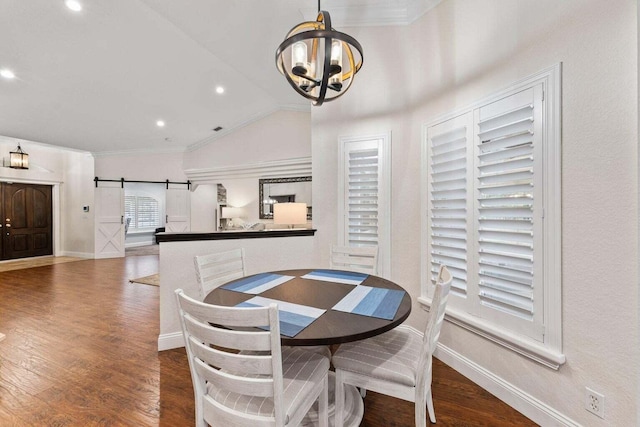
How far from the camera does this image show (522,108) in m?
1.67

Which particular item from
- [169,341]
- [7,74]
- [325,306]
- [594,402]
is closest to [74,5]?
[7,74]

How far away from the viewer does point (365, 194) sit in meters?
2.83

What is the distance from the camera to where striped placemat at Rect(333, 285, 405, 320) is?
4.42 feet

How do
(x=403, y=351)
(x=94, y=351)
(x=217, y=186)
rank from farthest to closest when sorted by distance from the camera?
(x=217, y=186), (x=94, y=351), (x=403, y=351)

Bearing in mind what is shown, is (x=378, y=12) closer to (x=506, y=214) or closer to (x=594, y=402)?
(x=506, y=214)

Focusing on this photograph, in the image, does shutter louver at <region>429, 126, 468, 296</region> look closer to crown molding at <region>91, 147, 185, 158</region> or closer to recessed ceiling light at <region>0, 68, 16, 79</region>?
recessed ceiling light at <region>0, 68, 16, 79</region>

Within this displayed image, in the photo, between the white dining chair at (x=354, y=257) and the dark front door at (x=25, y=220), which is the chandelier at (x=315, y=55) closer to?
the white dining chair at (x=354, y=257)

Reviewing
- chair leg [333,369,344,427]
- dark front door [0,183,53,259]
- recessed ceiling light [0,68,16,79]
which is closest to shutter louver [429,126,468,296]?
chair leg [333,369,344,427]

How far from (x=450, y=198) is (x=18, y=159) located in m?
9.20

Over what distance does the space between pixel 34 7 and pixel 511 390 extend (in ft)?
19.0

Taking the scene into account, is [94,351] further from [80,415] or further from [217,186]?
[217,186]

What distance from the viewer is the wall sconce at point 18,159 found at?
6.31m

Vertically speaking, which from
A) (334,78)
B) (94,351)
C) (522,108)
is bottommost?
(94,351)

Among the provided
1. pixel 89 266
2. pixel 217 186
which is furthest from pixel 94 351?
pixel 217 186
